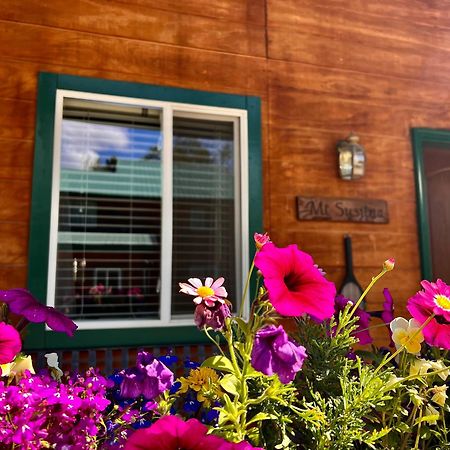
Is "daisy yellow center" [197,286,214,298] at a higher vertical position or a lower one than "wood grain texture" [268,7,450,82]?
lower

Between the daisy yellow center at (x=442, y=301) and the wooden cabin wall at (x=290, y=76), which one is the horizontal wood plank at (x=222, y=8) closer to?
the wooden cabin wall at (x=290, y=76)

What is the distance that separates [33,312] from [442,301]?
3.57 feet

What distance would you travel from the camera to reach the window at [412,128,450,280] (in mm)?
3365

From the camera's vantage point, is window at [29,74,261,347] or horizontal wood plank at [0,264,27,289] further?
window at [29,74,261,347]

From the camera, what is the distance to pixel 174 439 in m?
0.82

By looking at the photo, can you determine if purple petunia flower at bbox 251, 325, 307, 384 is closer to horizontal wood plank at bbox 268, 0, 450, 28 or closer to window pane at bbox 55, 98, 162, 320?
window pane at bbox 55, 98, 162, 320

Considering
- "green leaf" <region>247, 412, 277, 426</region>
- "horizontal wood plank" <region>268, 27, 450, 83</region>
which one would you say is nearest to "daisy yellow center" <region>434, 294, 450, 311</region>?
"green leaf" <region>247, 412, 277, 426</region>

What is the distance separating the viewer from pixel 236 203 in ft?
10.0

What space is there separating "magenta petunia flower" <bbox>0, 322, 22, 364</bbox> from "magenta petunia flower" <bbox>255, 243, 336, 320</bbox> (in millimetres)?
614

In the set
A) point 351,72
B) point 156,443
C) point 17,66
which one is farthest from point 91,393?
point 351,72

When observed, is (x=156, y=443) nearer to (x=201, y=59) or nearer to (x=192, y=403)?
(x=192, y=403)

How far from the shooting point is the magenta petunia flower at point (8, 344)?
1109 mm

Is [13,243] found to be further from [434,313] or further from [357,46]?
[357,46]

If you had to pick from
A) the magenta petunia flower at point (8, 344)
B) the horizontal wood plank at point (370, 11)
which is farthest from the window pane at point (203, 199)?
the magenta petunia flower at point (8, 344)
